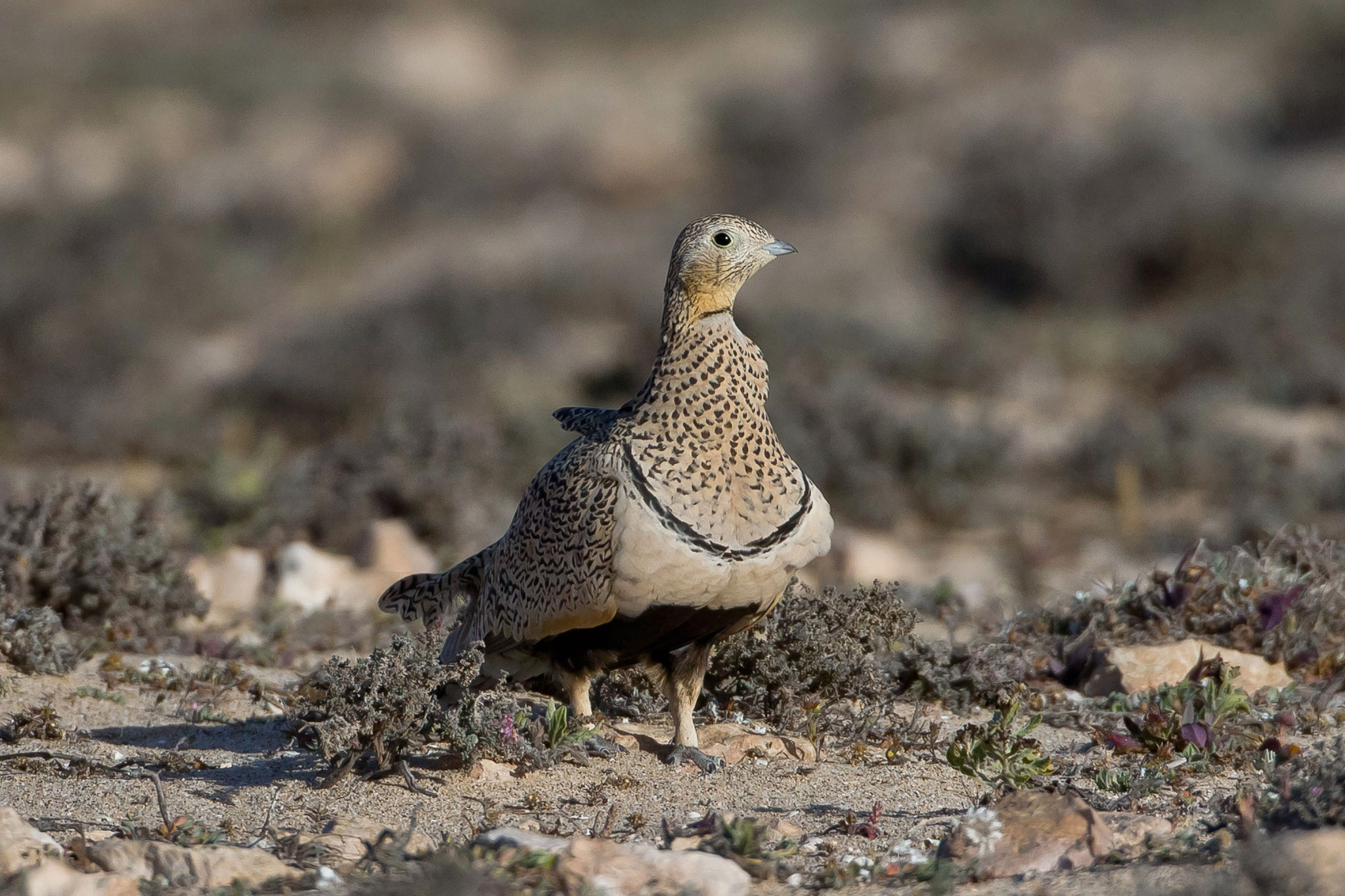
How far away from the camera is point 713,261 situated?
4621mm

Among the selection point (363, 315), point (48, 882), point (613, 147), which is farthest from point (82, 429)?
point (613, 147)

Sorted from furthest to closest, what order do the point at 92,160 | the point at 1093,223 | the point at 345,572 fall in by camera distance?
the point at 92,160 → the point at 1093,223 → the point at 345,572

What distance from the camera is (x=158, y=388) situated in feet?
43.1

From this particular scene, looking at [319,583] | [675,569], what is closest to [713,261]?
[675,569]

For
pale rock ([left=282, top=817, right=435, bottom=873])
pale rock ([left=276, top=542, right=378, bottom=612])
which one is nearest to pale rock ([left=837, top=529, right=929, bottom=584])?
pale rock ([left=276, top=542, right=378, bottom=612])

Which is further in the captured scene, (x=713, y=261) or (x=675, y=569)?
(x=713, y=261)

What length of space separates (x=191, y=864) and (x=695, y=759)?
1.68 m

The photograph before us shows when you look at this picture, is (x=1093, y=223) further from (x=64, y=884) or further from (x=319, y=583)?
(x=64, y=884)

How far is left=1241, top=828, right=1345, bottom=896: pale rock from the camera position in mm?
2887

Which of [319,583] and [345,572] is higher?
[345,572]

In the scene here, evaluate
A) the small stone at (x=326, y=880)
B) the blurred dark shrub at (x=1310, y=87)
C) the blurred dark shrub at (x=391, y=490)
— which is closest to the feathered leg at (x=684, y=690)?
the small stone at (x=326, y=880)

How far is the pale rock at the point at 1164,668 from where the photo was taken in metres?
5.36

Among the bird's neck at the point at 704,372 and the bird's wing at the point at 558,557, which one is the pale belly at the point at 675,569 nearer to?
the bird's wing at the point at 558,557

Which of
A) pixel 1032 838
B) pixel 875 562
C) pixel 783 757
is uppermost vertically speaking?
pixel 875 562
